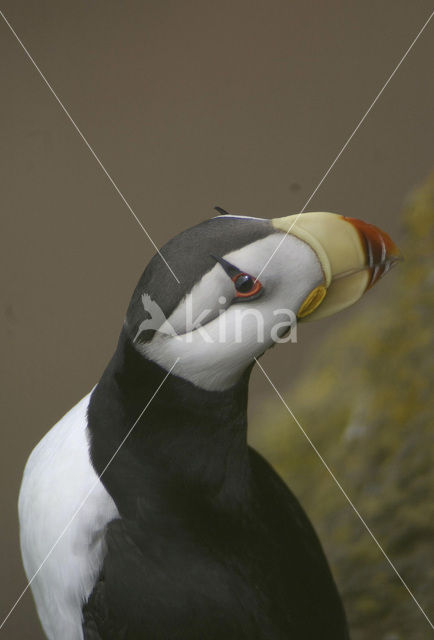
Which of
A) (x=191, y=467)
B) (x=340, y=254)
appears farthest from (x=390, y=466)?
(x=340, y=254)

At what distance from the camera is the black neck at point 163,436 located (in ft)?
2.52

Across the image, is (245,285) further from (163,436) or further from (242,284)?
(163,436)

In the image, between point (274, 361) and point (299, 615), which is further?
point (274, 361)

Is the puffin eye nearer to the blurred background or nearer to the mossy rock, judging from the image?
the blurred background

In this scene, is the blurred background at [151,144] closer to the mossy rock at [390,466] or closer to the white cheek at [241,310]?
the mossy rock at [390,466]

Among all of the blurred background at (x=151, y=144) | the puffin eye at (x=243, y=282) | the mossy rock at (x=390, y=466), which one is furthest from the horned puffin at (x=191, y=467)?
the mossy rock at (x=390, y=466)

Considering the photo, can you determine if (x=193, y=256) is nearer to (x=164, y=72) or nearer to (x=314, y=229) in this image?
(x=314, y=229)

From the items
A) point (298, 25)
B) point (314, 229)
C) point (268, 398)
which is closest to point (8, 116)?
point (298, 25)

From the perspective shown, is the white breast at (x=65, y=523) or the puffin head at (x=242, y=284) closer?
the puffin head at (x=242, y=284)

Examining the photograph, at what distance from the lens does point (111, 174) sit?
1.07m

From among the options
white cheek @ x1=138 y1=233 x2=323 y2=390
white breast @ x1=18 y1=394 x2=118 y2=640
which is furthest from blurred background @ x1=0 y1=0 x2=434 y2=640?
white cheek @ x1=138 y1=233 x2=323 y2=390

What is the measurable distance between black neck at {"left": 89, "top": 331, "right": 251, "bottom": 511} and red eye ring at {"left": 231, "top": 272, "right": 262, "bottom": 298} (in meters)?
0.12

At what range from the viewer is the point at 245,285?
68 cm

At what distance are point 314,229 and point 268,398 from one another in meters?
1.15
